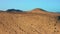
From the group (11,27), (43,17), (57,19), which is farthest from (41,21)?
(11,27)

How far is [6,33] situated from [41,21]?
5672 millimetres

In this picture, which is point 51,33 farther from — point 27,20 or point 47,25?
point 27,20

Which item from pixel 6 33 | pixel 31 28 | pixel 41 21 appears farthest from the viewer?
pixel 41 21

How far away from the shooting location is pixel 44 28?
2467cm

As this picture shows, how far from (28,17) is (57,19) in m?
4.15

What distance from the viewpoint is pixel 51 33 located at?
24.5 meters

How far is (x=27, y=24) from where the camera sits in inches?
956

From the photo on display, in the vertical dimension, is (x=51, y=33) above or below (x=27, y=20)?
below

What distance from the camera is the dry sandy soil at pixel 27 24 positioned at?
74.9 feet

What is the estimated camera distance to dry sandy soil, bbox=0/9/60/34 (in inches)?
899

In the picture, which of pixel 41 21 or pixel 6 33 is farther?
pixel 41 21

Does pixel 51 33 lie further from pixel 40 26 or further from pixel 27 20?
pixel 27 20

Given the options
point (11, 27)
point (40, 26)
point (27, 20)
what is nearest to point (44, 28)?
point (40, 26)

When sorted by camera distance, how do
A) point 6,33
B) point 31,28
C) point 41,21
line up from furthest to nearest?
point 41,21 < point 31,28 < point 6,33
